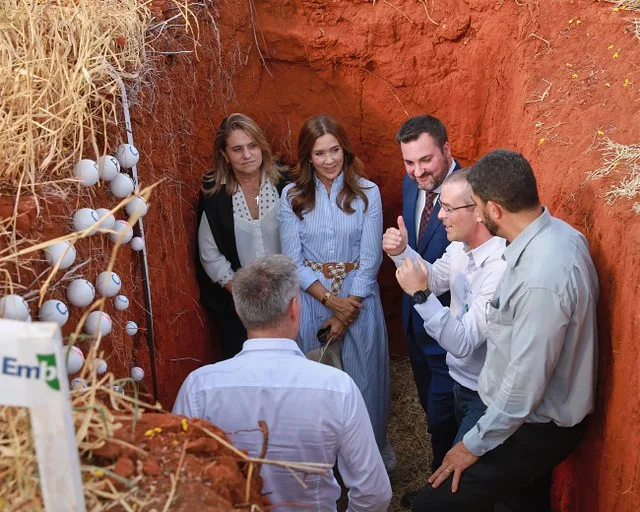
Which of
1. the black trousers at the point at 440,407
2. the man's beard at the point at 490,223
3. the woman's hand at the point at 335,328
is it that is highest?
the man's beard at the point at 490,223

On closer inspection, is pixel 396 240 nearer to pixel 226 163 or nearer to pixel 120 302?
pixel 226 163

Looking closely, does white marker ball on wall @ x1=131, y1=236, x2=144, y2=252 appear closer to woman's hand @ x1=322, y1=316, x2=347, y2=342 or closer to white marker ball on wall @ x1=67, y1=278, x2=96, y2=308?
white marker ball on wall @ x1=67, y1=278, x2=96, y2=308

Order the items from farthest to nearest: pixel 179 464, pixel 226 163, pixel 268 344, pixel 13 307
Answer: pixel 226 163
pixel 268 344
pixel 13 307
pixel 179 464

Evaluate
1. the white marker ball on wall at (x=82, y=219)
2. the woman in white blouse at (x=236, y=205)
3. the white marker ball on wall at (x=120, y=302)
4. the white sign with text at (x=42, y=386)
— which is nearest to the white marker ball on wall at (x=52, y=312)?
the white marker ball on wall at (x=82, y=219)

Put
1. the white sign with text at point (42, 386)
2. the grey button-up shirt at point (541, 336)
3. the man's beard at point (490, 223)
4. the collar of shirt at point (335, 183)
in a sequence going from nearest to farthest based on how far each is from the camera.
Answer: the white sign with text at point (42, 386)
the grey button-up shirt at point (541, 336)
the man's beard at point (490, 223)
the collar of shirt at point (335, 183)

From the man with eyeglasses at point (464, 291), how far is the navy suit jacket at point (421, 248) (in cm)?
49

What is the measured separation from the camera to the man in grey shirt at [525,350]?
10.9ft

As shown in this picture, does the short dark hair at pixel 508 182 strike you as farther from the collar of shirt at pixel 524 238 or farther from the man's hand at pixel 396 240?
the man's hand at pixel 396 240

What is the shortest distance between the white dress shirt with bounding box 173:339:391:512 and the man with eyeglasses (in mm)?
1064

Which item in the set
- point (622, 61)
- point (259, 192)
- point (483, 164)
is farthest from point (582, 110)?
point (259, 192)

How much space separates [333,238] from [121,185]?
5.26ft

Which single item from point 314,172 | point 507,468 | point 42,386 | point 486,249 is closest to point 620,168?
point 486,249

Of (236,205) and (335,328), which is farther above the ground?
(236,205)

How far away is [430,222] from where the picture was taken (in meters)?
4.88
